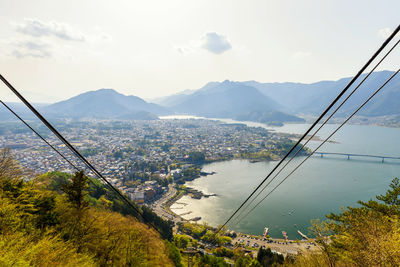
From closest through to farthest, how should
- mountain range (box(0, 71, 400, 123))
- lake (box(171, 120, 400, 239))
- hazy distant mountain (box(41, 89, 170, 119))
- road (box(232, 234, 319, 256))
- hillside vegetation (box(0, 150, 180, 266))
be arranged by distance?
Result: hillside vegetation (box(0, 150, 180, 266)) < road (box(232, 234, 319, 256)) < lake (box(171, 120, 400, 239)) < mountain range (box(0, 71, 400, 123)) < hazy distant mountain (box(41, 89, 170, 119))

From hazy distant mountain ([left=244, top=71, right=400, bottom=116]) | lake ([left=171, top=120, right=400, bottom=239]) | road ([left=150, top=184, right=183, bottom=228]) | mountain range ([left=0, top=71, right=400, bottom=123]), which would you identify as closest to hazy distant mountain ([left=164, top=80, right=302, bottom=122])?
mountain range ([left=0, top=71, right=400, bottom=123])

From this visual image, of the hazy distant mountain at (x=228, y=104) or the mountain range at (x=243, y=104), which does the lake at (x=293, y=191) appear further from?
the hazy distant mountain at (x=228, y=104)

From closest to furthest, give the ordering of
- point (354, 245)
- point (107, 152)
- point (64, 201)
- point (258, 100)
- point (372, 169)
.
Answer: point (354, 245), point (64, 201), point (372, 169), point (107, 152), point (258, 100)

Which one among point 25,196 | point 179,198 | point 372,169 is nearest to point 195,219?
point 179,198

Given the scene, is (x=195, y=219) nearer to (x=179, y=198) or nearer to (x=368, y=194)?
(x=179, y=198)

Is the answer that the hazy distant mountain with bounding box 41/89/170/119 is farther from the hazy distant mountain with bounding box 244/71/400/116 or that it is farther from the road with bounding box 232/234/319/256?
the hazy distant mountain with bounding box 244/71/400/116
